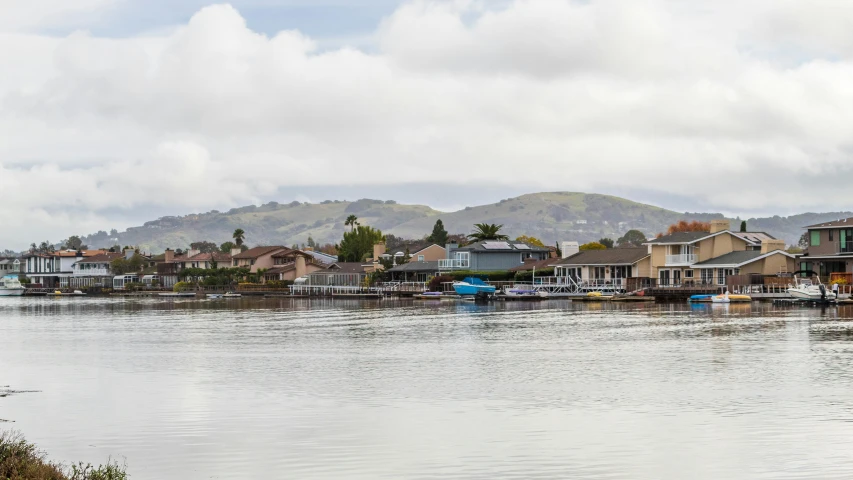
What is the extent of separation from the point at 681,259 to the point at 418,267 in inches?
1696

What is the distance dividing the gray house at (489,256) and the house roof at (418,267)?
1.90 m

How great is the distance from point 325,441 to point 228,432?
2.81m

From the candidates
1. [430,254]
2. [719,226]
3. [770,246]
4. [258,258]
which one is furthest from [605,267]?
[258,258]

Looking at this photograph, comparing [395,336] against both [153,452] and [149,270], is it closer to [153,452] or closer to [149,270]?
[153,452]

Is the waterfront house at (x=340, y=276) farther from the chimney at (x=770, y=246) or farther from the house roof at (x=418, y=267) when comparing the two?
the chimney at (x=770, y=246)

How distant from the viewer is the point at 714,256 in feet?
342

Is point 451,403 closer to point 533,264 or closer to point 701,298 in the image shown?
point 701,298

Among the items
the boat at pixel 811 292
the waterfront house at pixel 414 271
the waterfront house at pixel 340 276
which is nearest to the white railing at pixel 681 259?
the boat at pixel 811 292

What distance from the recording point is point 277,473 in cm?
1934

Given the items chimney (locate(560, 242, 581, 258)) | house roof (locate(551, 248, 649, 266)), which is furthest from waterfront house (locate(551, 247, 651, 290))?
chimney (locate(560, 242, 581, 258))

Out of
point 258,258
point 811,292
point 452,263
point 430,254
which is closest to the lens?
point 811,292

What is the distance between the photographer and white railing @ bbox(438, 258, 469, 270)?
5157 inches

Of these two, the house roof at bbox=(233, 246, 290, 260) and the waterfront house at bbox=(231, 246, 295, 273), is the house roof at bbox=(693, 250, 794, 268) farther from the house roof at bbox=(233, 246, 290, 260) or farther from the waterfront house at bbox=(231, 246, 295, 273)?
the house roof at bbox=(233, 246, 290, 260)

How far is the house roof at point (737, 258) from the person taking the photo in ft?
323
